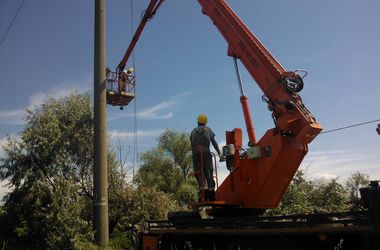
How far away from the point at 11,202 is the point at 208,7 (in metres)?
10.9

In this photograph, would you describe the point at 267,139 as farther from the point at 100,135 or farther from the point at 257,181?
the point at 100,135

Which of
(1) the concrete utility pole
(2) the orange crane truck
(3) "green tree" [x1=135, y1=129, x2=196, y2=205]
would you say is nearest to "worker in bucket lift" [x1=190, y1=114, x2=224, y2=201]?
(2) the orange crane truck

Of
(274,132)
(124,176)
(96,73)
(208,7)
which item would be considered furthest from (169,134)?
(274,132)

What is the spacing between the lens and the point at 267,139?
8.22 metres

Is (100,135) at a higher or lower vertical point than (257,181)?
higher

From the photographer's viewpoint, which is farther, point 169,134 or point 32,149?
point 169,134

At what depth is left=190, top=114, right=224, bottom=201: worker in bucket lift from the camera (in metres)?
8.71

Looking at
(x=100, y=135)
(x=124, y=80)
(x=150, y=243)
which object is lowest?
(x=150, y=243)

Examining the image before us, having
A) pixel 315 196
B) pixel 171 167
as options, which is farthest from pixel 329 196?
pixel 171 167

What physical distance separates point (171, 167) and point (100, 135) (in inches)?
750

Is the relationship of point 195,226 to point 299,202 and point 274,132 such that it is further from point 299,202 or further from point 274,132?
point 299,202

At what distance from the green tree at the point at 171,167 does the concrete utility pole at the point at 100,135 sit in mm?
15144

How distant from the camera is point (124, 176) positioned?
17.6 m

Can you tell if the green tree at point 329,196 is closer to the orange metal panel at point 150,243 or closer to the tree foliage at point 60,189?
the tree foliage at point 60,189
